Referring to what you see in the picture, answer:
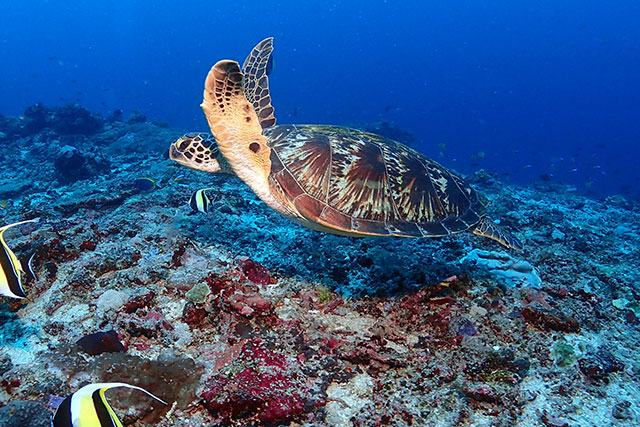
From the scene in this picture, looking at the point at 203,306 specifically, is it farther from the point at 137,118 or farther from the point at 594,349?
the point at 137,118

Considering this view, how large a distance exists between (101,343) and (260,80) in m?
3.92

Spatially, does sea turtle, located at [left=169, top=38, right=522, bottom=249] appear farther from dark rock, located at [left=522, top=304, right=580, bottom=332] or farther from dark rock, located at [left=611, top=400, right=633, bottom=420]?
dark rock, located at [left=611, top=400, right=633, bottom=420]

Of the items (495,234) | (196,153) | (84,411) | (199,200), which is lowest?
(84,411)

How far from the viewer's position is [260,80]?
4.81 meters

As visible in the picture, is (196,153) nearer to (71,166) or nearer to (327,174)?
(327,174)

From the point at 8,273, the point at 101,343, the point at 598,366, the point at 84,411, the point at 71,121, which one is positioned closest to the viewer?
the point at 84,411

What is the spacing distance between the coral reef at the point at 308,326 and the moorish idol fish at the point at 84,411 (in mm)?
1113

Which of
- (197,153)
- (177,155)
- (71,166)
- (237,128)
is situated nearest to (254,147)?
(237,128)

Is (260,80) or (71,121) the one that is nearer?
(260,80)

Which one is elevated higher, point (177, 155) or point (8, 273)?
point (177, 155)

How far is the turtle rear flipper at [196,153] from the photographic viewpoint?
3667 mm

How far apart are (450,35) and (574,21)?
57.8 meters

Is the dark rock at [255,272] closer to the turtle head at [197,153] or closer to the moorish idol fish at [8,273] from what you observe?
the turtle head at [197,153]

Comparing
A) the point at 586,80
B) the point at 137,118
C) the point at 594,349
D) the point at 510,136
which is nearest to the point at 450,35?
the point at 586,80
